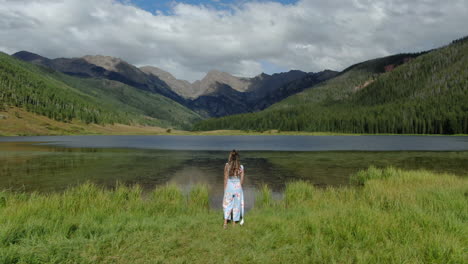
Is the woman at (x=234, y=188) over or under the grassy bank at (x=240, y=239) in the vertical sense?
over

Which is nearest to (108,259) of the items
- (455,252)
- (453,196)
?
(455,252)

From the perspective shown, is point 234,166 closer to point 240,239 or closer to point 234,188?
point 234,188

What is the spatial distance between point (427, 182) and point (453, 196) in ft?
33.2

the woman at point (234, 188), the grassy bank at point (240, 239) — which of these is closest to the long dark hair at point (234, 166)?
the woman at point (234, 188)

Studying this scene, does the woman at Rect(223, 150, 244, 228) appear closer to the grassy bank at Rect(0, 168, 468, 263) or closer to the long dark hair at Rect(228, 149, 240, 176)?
the long dark hair at Rect(228, 149, 240, 176)

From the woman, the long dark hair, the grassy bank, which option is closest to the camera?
the grassy bank

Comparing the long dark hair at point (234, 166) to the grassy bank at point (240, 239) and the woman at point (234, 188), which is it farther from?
the grassy bank at point (240, 239)

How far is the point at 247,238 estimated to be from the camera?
11.2 meters

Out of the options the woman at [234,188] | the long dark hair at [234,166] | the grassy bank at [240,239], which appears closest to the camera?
the grassy bank at [240,239]

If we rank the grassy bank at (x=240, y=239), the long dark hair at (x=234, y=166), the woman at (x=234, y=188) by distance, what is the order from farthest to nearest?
1. the long dark hair at (x=234, y=166)
2. the woman at (x=234, y=188)
3. the grassy bank at (x=240, y=239)

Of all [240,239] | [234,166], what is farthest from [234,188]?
[240,239]

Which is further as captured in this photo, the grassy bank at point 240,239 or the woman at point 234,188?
the woman at point 234,188

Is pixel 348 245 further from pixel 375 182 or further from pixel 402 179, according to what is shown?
pixel 402 179

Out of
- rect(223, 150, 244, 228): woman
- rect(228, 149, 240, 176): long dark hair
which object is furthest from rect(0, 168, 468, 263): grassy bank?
rect(228, 149, 240, 176): long dark hair
